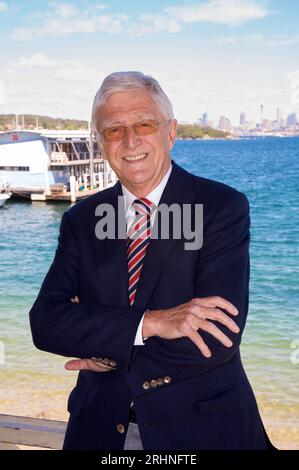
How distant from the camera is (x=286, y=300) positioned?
1507 cm

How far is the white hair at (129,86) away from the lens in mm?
1708

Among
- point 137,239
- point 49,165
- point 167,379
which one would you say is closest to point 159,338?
point 167,379

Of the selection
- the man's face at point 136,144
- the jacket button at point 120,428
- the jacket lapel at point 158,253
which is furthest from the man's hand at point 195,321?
the man's face at point 136,144

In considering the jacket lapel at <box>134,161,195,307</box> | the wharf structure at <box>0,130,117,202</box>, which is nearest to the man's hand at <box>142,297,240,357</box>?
the jacket lapel at <box>134,161,195,307</box>

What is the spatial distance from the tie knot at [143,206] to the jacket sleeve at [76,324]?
0.28 meters

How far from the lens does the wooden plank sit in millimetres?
2846

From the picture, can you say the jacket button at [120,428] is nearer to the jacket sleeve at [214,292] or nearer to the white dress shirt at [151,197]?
the jacket sleeve at [214,292]

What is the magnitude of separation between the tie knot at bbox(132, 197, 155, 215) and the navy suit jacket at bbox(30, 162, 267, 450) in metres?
0.06

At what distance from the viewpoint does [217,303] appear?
151 centimetres

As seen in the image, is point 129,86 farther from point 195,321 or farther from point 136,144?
point 195,321

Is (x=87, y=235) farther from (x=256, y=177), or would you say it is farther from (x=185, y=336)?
(x=256, y=177)

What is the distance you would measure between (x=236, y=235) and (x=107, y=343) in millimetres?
504
